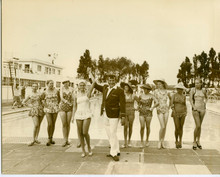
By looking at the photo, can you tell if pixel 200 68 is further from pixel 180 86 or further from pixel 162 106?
pixel 162 106

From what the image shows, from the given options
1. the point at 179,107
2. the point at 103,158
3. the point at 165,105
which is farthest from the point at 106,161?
the point at 179,107

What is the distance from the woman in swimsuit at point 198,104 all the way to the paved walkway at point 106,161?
1.47 feet

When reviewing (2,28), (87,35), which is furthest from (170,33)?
(2,28)

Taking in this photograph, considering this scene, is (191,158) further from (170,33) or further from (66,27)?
(66,27)

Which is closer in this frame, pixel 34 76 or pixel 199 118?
pixel 199 118

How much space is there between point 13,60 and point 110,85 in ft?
9.66

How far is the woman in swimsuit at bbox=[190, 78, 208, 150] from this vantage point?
549 cm

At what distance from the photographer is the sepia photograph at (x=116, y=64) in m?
5.46

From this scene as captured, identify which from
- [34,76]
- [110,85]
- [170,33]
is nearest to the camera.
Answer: [110,85]

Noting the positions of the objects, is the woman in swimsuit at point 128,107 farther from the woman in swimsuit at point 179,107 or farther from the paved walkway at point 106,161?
the woman in swimsuit at point 179,107

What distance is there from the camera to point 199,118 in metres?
5.55

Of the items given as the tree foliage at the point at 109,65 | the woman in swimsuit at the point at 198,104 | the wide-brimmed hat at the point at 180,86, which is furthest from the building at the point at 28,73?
the woman in swimsuit at the point at 198,104

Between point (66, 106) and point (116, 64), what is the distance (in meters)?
1.62

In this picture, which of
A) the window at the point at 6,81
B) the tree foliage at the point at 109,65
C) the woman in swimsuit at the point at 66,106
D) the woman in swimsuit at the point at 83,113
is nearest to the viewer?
the woman in swimsuit at the point at 83,113
